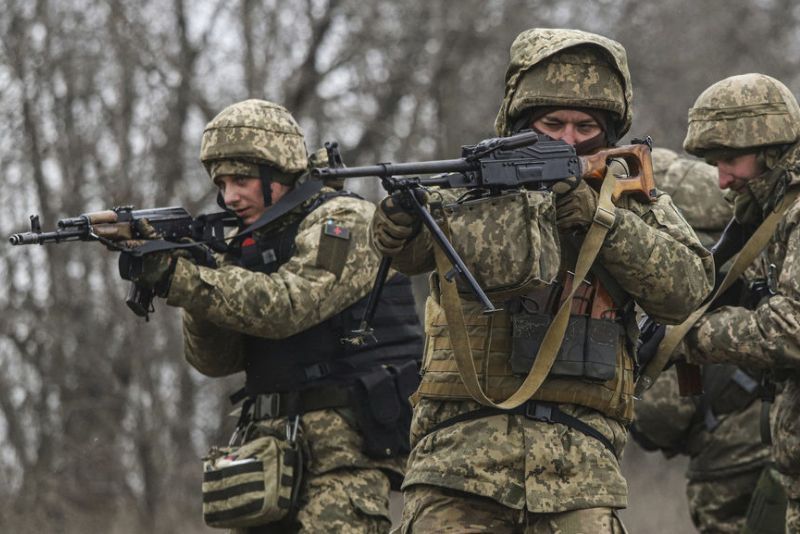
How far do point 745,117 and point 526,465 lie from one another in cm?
243

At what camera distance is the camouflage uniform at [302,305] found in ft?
21.7

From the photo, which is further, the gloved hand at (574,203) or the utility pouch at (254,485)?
the utility pouch at (254,485)

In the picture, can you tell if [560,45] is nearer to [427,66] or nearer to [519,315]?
[519,315]

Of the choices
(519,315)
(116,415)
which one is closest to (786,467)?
(519,315)

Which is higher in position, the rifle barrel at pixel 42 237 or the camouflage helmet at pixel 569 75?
the camouflage helmet at pixel 569 75

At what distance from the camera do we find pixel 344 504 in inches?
268

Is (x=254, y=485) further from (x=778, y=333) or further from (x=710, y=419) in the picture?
(x=710, y=419)

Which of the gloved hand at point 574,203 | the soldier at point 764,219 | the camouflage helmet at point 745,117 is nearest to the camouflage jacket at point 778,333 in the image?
the soldier at point 764,219

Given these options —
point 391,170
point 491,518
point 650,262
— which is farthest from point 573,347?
point 391,170

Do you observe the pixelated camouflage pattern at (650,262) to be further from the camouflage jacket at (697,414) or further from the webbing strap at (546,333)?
the camouflage jacket at (697,414)

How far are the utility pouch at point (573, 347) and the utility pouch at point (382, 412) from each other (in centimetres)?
171

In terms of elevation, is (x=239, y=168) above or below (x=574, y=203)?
above

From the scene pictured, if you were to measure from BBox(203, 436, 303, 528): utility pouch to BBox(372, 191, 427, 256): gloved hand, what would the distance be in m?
1.91

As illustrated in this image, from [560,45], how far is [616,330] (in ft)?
3.42
